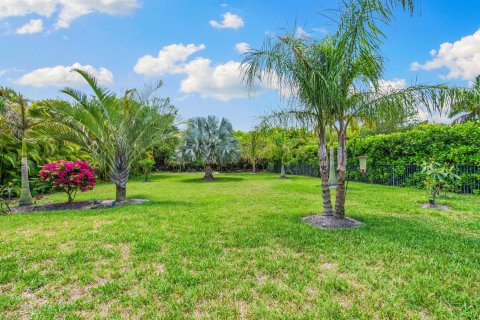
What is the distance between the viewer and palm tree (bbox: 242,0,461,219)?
15.9 ft

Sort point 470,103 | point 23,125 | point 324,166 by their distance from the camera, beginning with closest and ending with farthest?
point 470,103 < point 324,166 < point 23,125

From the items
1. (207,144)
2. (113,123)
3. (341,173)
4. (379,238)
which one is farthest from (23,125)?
(207,144)

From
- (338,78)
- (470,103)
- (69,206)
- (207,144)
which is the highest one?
(338,78)

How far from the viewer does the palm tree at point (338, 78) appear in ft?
15.9

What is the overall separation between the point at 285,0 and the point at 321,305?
5.44m

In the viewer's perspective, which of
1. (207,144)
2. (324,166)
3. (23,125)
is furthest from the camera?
(207,144)

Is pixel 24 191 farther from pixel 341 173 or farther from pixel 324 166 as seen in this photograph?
pixel 341 173

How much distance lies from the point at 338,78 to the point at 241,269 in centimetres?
400

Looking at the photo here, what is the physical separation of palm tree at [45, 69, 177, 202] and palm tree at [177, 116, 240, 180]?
32.7ft

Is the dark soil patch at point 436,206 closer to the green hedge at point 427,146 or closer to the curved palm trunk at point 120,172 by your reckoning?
the green hedge at point 427,146

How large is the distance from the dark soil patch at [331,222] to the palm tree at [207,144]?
13862 mm

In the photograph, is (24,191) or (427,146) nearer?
(24,191)

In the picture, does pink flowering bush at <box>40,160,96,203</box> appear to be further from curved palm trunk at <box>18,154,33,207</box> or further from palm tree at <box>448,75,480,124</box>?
palm tree at <box>448,75,480,124</box>

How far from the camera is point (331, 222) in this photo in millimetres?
5527
